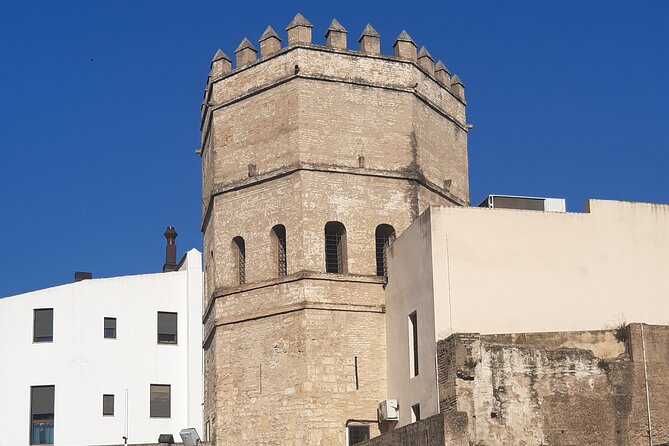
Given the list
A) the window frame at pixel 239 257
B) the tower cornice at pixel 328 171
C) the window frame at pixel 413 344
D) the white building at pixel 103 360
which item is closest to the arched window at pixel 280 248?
the window frame at pixel 239 257

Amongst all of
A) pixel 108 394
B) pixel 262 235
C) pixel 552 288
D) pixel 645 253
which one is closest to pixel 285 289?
pixel 262 235

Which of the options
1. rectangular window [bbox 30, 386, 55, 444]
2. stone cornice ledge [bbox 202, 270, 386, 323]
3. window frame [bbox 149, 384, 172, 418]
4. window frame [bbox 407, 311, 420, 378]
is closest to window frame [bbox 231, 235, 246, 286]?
stone cornice ledge [bbox 202, 270, 386, 323]

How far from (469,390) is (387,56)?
11857mm

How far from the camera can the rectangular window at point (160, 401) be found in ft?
149

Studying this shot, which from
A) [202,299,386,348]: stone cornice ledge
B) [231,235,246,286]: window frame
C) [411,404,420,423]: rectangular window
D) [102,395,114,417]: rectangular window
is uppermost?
[231,235,246,286]: window frame

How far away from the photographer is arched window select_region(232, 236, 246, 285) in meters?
35.5

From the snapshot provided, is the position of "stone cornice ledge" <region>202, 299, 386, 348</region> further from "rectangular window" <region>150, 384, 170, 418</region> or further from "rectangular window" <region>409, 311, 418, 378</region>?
"rectangular window" <region>150, 384, 170, 418</region>

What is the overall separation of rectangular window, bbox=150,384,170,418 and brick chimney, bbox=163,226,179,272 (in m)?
6.69

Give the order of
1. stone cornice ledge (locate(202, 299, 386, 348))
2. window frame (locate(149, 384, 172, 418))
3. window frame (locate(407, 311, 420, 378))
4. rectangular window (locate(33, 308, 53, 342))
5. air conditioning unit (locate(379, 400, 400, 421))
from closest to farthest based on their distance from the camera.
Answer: window frame (locate(407, 311, 420, 378)) < air conditioning unit (locate(379, 400, 400, 421)) < stone cornice ledge (locate(202, 299, 386, 348)) < rectangular window (locate(33, 308, 53, 342)) < window frame (locate(149, 384, 172, 418))

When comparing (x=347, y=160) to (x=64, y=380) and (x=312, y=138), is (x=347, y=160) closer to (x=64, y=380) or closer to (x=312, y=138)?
(x=312, y=138)

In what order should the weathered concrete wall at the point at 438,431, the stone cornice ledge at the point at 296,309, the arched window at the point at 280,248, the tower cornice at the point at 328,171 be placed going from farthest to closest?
the arched window at the point at 280,248 → the tower cornice at the point at 328,171 → the stone cornice ledge at the point at 296,309 → the weathered concrete wall at the point at 438,431

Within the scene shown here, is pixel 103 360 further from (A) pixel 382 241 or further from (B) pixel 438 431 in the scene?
(B) pixel 438 431

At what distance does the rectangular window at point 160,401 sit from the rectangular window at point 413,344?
16.4 meters

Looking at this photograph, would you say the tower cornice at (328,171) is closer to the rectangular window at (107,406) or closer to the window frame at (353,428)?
the window frame at (353,428)
